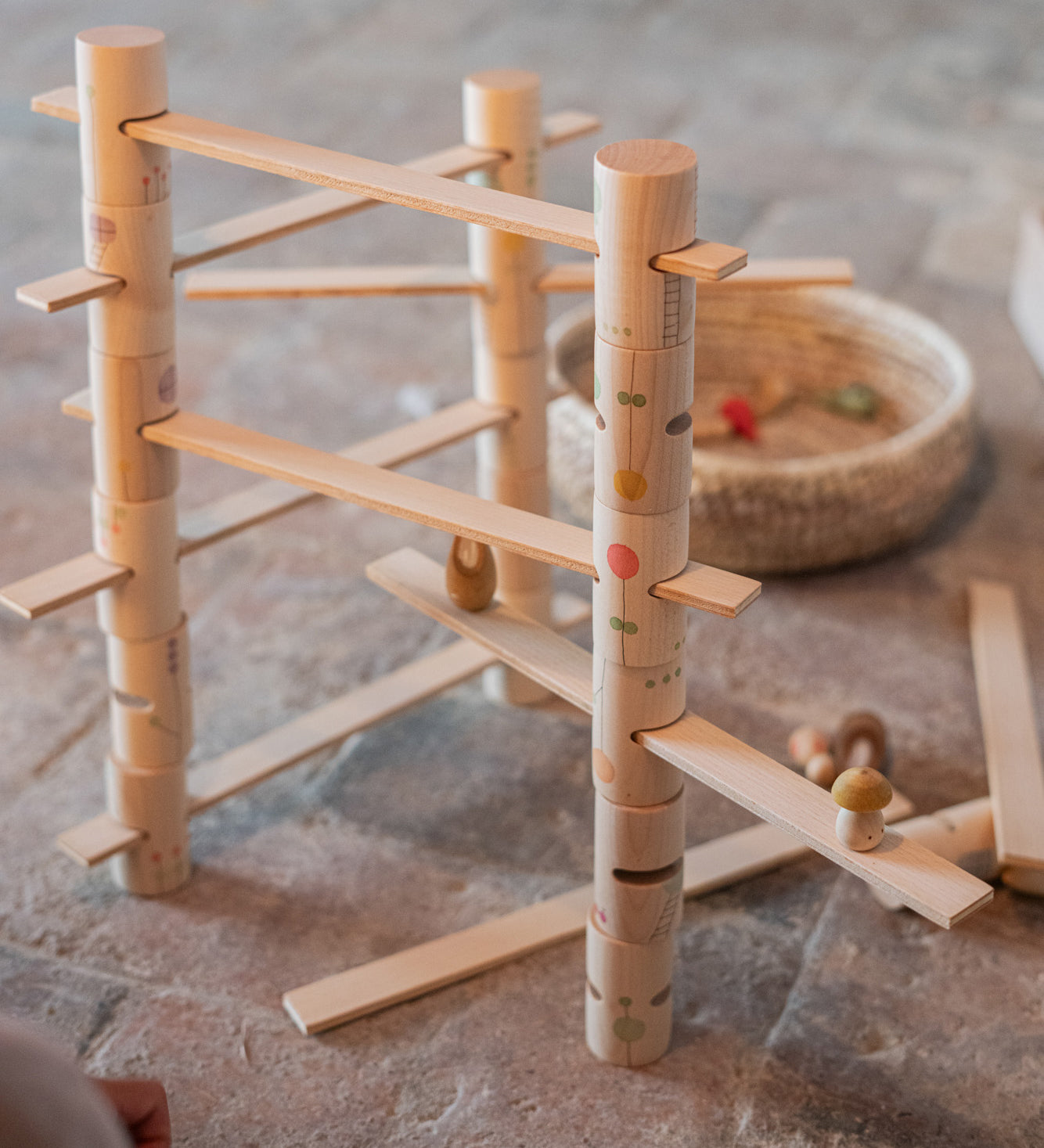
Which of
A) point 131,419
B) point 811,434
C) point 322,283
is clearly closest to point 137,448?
point 131,419

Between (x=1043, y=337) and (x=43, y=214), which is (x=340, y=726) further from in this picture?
(x=43, y=214)

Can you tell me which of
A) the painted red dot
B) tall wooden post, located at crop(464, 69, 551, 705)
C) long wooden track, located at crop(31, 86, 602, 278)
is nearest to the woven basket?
tall wooden post, located at crop(464, 69, 551, 705)

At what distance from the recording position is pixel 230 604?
1981 millimetres

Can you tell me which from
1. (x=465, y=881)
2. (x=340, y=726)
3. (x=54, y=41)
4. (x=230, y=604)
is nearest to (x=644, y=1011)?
(x=465, y=881)

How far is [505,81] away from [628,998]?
91 centimetres

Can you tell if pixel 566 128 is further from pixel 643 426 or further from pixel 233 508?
pixel 643 426

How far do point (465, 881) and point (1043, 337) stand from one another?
5.16ft

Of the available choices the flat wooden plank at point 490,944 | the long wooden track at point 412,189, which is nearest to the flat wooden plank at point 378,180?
the long wooden track at point 412,189

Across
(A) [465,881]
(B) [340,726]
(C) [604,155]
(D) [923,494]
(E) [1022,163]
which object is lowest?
(A) [465,881]

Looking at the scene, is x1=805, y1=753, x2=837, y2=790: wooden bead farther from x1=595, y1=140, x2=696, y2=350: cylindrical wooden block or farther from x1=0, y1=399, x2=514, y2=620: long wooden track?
x1=595, y1=140, x2=696, y2=350: cylindrical wooden block

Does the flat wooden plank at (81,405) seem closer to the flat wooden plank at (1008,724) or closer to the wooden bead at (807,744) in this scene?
the wooden bead at (807,744)

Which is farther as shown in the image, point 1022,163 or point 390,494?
point 1022,163

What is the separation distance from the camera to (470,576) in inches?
49.6

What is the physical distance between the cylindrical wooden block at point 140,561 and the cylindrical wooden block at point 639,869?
1.58 ft
